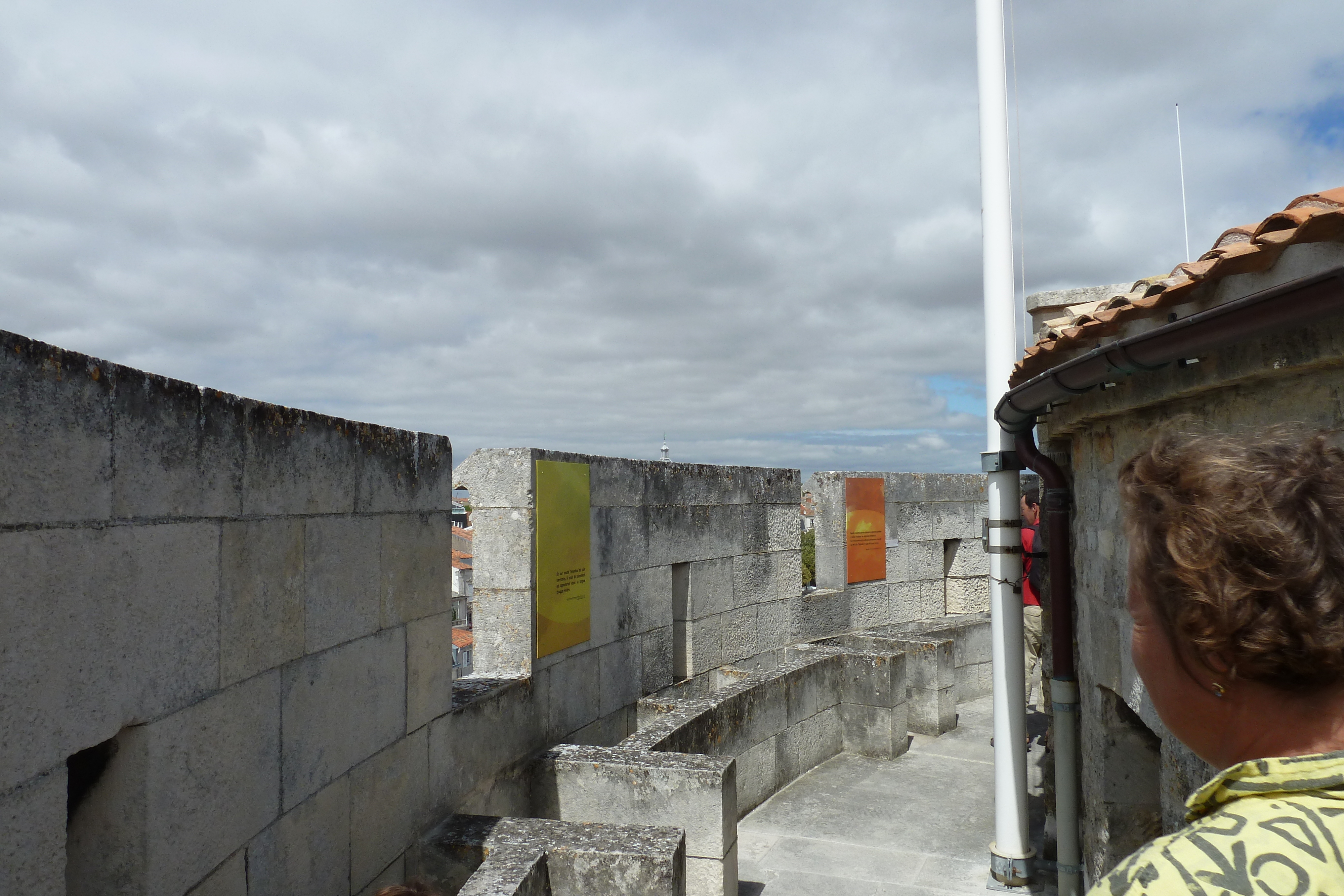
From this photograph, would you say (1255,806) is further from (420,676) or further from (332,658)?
(420,676)

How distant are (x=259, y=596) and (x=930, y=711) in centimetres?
653

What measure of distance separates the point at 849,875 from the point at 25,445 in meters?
4.70

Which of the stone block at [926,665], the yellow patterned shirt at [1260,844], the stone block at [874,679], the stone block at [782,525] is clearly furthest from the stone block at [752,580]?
the yellow patterned shirt at [1260,844]

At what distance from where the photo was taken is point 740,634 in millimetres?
7586

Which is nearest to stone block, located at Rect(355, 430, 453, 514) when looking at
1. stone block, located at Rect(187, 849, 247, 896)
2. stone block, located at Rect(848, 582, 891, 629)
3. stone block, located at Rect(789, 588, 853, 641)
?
stone block, located at Rect(187, 849, 247, 896)

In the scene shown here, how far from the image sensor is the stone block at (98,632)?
5.91 feet

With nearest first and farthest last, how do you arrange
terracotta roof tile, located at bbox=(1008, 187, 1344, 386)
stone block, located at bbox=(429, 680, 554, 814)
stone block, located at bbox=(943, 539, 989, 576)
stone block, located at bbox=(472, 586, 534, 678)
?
terracotta roof tile, located at bbox=(1008, 187, 1344, 386)
stone block, located at bbox=(429, 680, 554, 814)
stone block, located at bbox=(472, 586, 534, 678)
stone block, located at bbox=(943, 539, 989, 576)

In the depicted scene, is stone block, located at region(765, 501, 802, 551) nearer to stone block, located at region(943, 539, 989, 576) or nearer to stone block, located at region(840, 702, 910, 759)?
stone block, located at region(840, 702, 910, 759)

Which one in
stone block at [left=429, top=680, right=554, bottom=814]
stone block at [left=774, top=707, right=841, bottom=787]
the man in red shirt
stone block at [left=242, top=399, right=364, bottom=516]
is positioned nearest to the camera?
stone block at [left=242, top=399, right=364, bottom=516]

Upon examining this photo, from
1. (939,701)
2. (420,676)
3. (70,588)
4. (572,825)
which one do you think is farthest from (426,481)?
(939,701)

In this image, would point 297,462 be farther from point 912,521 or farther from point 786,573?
point 912,521

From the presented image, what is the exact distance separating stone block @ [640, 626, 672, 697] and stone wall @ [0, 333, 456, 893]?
9.13 feet

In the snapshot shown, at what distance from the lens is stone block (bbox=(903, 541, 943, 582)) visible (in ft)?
32.2

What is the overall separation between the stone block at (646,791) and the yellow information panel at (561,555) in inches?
27.5
